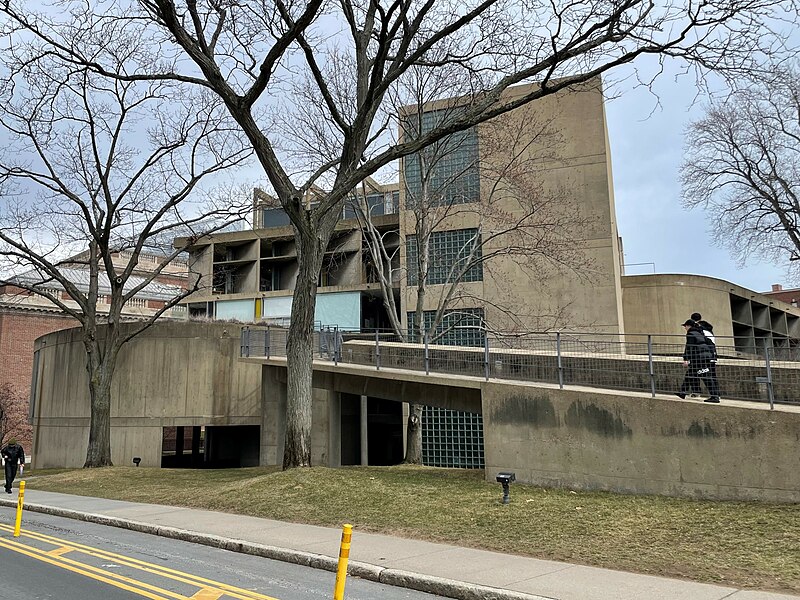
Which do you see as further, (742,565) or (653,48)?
(653,48)

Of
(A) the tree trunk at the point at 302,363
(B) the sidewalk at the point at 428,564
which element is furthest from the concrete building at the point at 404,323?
(B) the sidewalk at the point at 428,564

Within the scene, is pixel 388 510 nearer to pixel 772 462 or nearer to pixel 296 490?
pixel 296 490

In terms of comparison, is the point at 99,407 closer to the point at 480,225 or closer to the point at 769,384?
the point at 480,225

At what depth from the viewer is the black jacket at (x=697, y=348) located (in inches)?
510

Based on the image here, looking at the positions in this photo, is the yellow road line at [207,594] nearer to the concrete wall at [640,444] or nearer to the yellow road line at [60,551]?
the yellow road line at [60,551]

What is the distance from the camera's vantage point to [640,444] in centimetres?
1299

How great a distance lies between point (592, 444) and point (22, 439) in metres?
50.2

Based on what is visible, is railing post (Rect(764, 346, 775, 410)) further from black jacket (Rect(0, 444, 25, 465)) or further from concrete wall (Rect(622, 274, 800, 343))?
black jacket (Rect(0, 444, 25, 465))

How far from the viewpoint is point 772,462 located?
37.4 feet

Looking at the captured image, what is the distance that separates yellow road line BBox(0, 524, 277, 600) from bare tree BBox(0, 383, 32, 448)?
138ft

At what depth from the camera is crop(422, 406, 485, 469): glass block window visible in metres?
26.4

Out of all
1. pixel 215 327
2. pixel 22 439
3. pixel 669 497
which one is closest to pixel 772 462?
pixel 669 497

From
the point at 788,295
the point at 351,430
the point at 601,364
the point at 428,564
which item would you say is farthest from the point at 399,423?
the point at 788,295

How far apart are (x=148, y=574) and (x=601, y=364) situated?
10.4 metres
